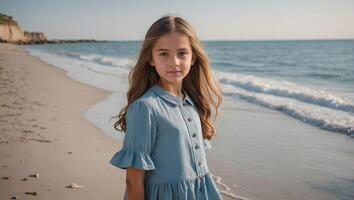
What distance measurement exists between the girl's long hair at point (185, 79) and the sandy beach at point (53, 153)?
1.82 metres

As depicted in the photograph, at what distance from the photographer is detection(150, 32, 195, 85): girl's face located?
83.6 inches

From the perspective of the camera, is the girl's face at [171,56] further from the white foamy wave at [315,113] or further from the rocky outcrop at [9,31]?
the rocky outcrop at [9,31]

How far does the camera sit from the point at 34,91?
1090 centimetres

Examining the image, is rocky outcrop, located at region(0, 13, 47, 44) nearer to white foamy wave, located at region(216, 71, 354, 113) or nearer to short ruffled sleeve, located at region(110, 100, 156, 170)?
white foamy wave, located at region(216, 71, 354, 113)

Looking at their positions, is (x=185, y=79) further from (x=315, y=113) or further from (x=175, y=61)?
(x=315, y=113)

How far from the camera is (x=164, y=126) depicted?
2000mm

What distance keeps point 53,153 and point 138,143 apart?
11.5 ft

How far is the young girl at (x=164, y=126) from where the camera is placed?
1.92 metres

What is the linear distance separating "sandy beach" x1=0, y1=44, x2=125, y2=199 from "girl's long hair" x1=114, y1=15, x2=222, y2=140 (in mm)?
1824

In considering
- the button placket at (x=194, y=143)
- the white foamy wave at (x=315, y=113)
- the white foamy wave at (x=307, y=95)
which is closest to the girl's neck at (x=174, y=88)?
the button placket at (x=194, y=143)

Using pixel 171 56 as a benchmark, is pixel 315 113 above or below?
below

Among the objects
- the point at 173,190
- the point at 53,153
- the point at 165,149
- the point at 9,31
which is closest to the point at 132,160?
the point at 165,149

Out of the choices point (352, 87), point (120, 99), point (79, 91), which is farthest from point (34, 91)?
point (352, 87)

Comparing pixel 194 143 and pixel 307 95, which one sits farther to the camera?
pixel 307 95
